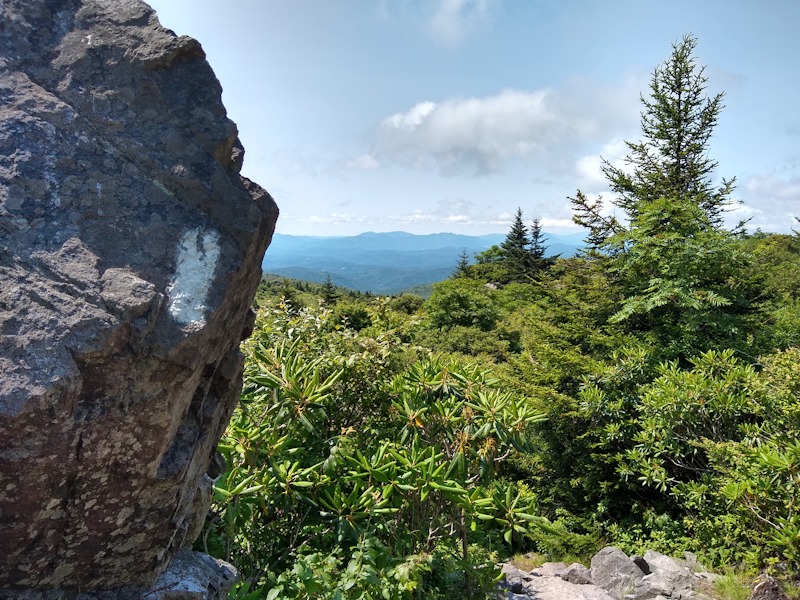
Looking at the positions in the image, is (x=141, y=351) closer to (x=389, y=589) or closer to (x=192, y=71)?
(x=192, y=71)

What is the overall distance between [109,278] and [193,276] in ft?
1.24

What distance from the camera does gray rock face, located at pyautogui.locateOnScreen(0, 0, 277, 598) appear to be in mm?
2174

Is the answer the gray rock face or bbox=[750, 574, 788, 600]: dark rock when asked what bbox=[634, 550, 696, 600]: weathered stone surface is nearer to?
bbox=[750, 574, 788, 600]: dark rock

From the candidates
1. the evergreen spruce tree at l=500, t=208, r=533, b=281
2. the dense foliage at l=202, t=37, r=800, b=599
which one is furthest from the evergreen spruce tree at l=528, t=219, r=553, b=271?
the dense foliage at l=202, t=37, r=800, b=599

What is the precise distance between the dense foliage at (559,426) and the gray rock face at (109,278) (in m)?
1.06

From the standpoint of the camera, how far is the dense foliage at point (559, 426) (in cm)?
388

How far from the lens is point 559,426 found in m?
9.46

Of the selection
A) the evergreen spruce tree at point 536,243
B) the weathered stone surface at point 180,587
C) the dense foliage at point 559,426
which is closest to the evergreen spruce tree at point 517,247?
the evergreen spruce tree at point 536,243

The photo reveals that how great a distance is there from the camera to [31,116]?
8.12 feet

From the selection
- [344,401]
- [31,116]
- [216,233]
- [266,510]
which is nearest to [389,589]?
[266,510]

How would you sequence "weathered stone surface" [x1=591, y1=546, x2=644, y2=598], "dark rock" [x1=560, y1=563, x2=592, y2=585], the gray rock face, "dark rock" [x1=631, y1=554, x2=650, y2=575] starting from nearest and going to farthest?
the gray rock face < "weathered stone surface" [x1=591, y1=546, x2=644, y2=598] < "dark rock" [x1=631, y1=554, x2=650, y2=575] < "dark rock" [x1=560, y1=563, x2=592, y2=585]

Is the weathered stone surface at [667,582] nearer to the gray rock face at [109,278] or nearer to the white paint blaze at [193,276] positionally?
the gray rock face at [109,278]

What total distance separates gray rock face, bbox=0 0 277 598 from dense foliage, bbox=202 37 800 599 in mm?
1062

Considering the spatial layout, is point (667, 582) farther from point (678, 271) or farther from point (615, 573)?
point (678, 271)
